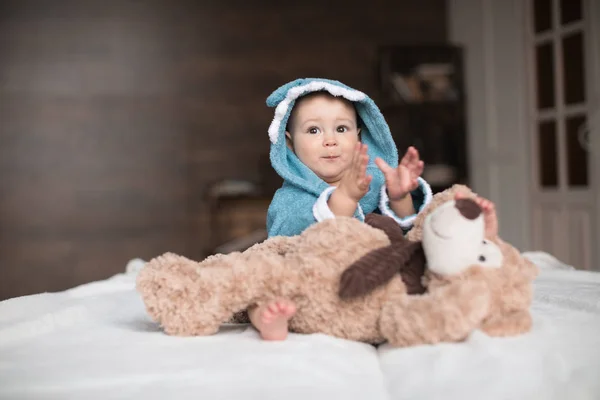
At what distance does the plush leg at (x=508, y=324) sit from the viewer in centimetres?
91

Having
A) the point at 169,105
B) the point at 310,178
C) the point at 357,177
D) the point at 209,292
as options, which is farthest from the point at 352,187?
the point at 169,105

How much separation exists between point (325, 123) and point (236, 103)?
3.39 metres

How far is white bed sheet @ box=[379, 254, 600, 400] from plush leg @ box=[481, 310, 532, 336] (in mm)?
14

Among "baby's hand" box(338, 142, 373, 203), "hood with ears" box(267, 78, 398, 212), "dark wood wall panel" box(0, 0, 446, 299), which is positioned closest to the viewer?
"baby's hand" box(338, 142, 373, 203)

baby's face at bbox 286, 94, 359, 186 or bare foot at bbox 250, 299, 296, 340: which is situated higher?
baby's face at bbox 286, 94, 359, 186

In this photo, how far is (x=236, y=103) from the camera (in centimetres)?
474

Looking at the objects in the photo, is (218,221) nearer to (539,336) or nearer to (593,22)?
(593,22)

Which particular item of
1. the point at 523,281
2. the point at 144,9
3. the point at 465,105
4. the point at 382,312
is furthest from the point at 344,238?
the point at 144,9

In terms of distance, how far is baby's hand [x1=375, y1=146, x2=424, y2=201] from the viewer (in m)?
1.19

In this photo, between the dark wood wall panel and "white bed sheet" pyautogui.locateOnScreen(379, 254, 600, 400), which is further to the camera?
the dark wood wall panel

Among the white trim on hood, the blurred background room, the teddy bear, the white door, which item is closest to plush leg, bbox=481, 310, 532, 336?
the teddy bear

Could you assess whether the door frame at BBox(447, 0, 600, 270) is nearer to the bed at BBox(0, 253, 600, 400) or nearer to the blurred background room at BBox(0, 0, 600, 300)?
the blurred background room at BBox(0, 0, 600, 300)

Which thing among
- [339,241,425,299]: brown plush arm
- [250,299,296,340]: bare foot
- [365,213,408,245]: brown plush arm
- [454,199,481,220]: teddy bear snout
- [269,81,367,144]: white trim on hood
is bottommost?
[250,299,296,340]: bare foot

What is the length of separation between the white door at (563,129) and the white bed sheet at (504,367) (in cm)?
277
